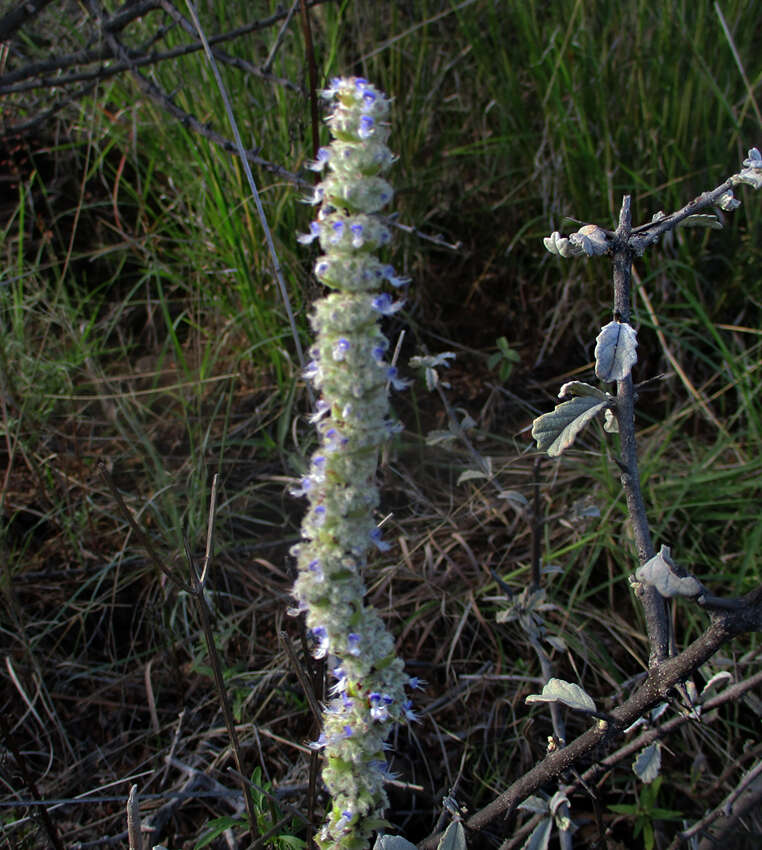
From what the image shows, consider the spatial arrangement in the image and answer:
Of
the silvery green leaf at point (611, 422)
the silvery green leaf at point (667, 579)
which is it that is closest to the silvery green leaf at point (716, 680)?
the silvery green leaf at point (667, 579)

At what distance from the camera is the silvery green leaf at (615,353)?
1.21m

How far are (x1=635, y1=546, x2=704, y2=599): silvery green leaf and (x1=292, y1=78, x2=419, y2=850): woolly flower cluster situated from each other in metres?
0.38

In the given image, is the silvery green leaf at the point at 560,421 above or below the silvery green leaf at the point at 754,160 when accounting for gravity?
below

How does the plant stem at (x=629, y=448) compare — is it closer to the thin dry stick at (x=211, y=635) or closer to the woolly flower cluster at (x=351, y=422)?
the woolly flower cluster at (x=351, y=422)

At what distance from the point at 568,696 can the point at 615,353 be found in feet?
1.86

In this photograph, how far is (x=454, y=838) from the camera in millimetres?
1283

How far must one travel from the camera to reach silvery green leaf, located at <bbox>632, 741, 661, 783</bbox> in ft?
4.93

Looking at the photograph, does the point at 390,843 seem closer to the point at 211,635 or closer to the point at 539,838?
the point at 539,838

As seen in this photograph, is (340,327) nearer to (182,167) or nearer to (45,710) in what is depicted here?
(45,710)

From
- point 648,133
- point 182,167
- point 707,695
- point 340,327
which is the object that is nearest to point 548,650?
point 707,695

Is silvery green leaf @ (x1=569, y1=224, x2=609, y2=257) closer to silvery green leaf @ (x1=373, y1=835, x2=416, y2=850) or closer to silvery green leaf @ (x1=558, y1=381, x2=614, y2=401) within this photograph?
silvery green leaf @ (x1=558, y1=381, x2=614, y2=401)

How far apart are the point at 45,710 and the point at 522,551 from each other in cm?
142

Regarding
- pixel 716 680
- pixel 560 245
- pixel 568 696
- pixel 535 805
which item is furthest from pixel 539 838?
pixel 560 245

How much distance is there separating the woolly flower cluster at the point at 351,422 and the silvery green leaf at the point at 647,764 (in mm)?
674
